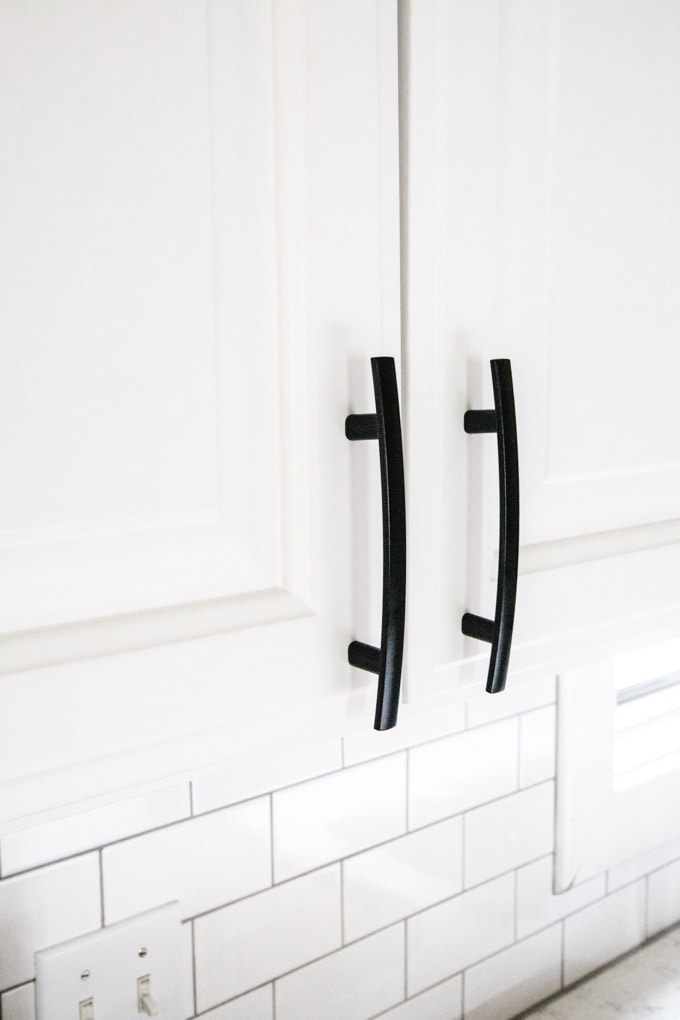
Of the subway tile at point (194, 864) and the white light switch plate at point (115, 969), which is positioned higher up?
the subway tile at point (194, 864)

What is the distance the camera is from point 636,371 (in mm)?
661

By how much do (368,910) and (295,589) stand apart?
25.2 inches

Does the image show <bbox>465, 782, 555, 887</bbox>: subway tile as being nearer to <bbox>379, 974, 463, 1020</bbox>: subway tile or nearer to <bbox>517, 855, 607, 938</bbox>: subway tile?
<bbox>517, 855, 607, 938</bbox>: subway tile

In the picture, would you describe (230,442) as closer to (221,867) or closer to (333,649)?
(333,649)

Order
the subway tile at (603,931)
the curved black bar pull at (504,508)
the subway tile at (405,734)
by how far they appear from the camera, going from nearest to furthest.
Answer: the curved black bar pull at (504,508) → the subway tile at (405,734) → the subway tile at (603,931)

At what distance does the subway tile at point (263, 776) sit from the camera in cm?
85

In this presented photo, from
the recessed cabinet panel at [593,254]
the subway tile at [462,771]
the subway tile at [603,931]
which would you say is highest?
the recessed cabinet panel at [593,254]

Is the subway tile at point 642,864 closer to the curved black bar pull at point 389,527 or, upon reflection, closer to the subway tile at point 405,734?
the subway tile at point 405,734

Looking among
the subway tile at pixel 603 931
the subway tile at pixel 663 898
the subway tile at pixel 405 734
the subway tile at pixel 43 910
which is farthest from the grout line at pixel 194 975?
the subway tile at pixel 663 898


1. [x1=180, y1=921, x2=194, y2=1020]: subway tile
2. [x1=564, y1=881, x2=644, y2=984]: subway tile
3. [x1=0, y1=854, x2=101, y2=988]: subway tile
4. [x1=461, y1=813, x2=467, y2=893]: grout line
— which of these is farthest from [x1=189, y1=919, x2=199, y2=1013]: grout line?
[x1=564, y1=881, x2=644, y2=984]: subway tile

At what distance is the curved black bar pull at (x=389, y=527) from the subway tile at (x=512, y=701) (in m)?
0.57

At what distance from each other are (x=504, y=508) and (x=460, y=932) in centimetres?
75

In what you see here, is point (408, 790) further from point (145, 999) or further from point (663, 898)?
point (663, 898)

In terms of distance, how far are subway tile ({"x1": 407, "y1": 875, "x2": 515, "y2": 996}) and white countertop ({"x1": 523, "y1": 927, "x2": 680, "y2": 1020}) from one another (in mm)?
138
